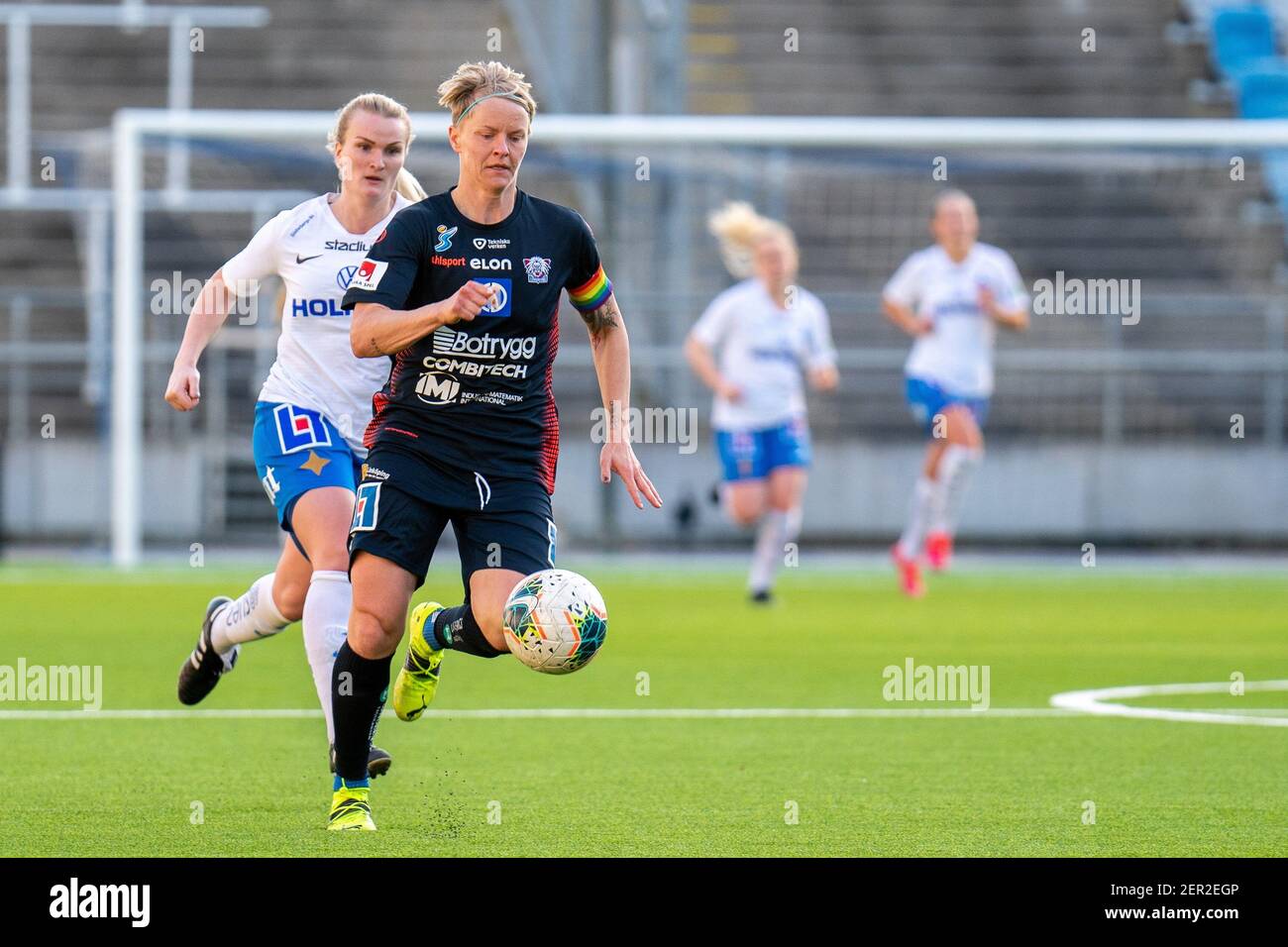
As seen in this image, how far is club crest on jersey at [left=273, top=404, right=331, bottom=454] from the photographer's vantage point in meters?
7.00

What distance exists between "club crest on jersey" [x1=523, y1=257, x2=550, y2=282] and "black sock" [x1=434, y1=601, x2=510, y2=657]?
93cm

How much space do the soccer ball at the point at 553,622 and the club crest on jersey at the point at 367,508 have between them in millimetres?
439

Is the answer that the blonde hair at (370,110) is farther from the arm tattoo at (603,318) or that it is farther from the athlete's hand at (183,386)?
the athlete's hand at (183,386)

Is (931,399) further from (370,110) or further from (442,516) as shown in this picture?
(442,516)

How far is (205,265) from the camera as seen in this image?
21.7 m

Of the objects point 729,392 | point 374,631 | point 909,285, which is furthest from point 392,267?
point 909,285

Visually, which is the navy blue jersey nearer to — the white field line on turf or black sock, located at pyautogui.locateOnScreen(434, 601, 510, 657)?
black sock, located at pyautogui.locateOnScreen(434, 601, 510, 657)

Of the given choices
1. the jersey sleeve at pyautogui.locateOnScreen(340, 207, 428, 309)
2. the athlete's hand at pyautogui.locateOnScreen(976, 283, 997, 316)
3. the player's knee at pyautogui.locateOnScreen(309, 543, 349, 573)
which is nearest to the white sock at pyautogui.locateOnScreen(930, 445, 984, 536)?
the athlete's hand at pyautogui.locateOnScreen(976, 283, 997, 316)

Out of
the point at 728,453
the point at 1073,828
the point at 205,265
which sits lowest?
the point at 1073,828

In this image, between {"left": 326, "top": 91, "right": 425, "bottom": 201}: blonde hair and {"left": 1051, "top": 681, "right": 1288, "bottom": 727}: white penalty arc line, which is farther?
{"left": 1051, "top": 681, "right": 1288, "bottom": 727}: white penalty arc line

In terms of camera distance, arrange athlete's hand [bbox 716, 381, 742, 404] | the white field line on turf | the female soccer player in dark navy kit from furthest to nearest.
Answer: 1. athlete's hand [bbox 716, 381, 742, 404]
2. the white field line on turf
3. the female soccer player in dark navy kit
